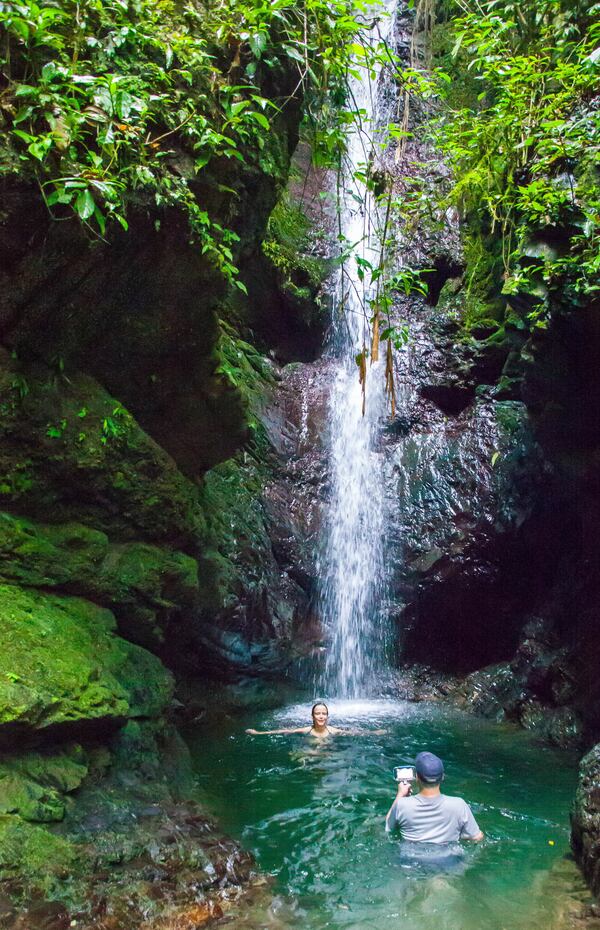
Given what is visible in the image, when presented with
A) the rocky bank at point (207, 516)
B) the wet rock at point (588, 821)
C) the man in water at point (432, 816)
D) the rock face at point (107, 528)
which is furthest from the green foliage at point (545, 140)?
the man in water at point (432, 816)

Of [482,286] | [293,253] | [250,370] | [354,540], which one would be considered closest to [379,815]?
[354,540]

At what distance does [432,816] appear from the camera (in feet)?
14.2

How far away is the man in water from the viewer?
14.1 feet

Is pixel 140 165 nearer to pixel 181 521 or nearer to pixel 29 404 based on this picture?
pixel 29 404

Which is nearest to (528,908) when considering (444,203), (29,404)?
(29,404)

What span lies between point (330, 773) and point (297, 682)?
11.4 ft

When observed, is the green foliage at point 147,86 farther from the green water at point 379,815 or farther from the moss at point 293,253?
the moss at point 293,253

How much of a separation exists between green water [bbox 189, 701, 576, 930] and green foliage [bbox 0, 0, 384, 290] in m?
4.55

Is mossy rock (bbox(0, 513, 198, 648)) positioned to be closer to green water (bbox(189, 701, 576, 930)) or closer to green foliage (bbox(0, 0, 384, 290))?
green water (bbox(189, 701, 576, 930))

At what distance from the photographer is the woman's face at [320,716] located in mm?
7203

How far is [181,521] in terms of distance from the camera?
20.3ft

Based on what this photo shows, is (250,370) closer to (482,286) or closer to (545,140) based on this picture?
(482,286)

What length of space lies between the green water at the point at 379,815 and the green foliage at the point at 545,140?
4696mm

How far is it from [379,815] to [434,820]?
3.48 ft
